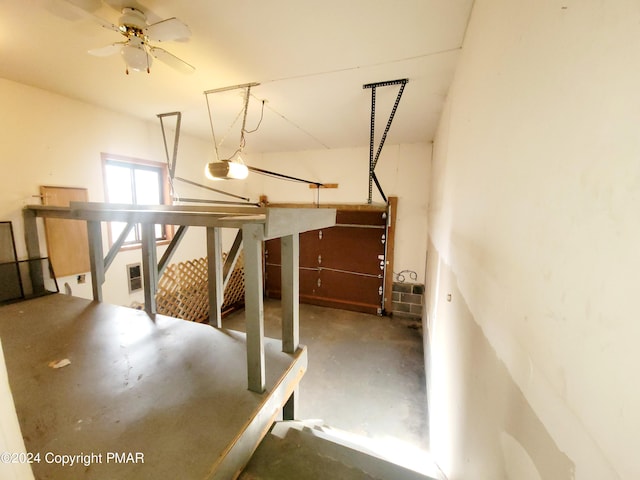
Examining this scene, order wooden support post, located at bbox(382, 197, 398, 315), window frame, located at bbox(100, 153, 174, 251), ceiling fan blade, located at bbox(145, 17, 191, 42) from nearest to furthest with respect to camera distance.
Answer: ceiling fan blade, located at bbox(145, 17, 191, 42) → window frame, located at bbox(100, 153, 174, 251) → wooden support post, located at bbox(382, 197, 398, 315)

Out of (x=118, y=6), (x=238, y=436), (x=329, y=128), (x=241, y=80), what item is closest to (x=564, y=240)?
(x=238, y=436)

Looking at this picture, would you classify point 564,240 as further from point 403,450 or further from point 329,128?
point 329,128

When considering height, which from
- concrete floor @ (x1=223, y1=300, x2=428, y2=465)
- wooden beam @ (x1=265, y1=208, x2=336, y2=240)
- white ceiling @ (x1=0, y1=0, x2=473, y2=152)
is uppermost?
white ceiling @ (x1=0, y1=0, x2=473, y2=152)

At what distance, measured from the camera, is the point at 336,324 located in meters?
4.14

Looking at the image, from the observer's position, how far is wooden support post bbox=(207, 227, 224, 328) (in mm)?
1646

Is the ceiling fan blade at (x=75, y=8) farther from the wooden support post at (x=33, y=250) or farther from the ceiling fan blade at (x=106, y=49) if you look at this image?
the wooden support post at (x=33, y=250)

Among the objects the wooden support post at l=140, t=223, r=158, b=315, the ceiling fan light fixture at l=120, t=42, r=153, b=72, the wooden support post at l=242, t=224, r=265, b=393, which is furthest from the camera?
the wooden support post at l=140, t=223, r=158, b=315

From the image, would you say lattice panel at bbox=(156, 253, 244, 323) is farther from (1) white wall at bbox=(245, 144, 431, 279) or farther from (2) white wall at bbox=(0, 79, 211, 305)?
(1) white wall at bbox=(245, 144, 431, 279)

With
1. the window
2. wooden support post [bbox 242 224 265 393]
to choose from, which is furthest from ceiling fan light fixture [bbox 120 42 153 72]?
the window

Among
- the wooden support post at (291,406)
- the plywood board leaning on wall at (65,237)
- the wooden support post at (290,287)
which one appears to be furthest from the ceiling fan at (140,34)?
the wooden support post at (291,406)

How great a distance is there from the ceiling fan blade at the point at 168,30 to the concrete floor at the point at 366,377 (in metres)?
3.08

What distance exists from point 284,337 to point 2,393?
1197 millimetres

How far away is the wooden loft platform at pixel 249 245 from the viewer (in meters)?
1.02

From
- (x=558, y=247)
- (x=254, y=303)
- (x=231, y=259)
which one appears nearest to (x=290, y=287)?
(x=254, y=303)
